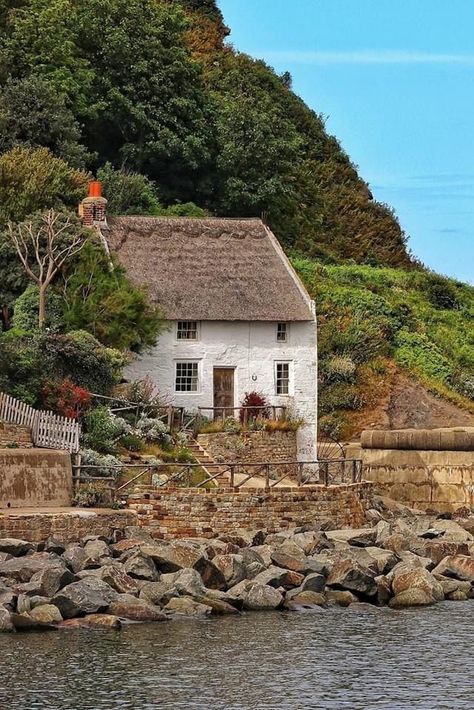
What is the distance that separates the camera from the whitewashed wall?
5078 cm

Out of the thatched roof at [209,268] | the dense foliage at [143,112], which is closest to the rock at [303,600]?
the thatched roof at [209,268]

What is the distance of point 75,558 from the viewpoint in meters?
33.8

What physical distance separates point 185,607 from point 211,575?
1937 millimetres

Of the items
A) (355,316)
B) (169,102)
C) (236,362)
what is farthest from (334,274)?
(236,362)

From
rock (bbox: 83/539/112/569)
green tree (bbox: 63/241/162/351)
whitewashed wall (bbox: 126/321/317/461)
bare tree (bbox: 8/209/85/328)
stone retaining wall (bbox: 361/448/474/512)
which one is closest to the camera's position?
rock (bbox: 83/539/112/569)

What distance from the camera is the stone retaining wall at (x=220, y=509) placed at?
3997 cm

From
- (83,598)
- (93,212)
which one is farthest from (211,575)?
(93,212)

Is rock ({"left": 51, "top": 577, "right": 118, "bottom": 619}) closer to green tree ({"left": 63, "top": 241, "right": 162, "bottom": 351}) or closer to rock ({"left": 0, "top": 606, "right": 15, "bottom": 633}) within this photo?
rock ({"left": 0, "top": 606, "right": 15, "bottom": 633})

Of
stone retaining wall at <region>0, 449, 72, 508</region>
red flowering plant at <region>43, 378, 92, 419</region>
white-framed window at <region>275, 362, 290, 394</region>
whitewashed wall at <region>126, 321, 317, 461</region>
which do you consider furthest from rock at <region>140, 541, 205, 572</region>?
white-framed window at <region>275, 362, 290, 394</region>

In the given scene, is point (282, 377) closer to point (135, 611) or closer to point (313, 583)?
point (313, 583)

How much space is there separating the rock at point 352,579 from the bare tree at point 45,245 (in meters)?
16.6

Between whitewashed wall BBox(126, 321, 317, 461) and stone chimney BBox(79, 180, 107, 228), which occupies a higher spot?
stone chimney BBox(79, 180, 107, 228)

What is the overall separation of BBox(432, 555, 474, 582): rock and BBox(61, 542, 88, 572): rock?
8.07m

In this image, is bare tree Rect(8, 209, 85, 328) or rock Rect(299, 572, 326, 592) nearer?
rock Rect(299, 572, 326, 592)
